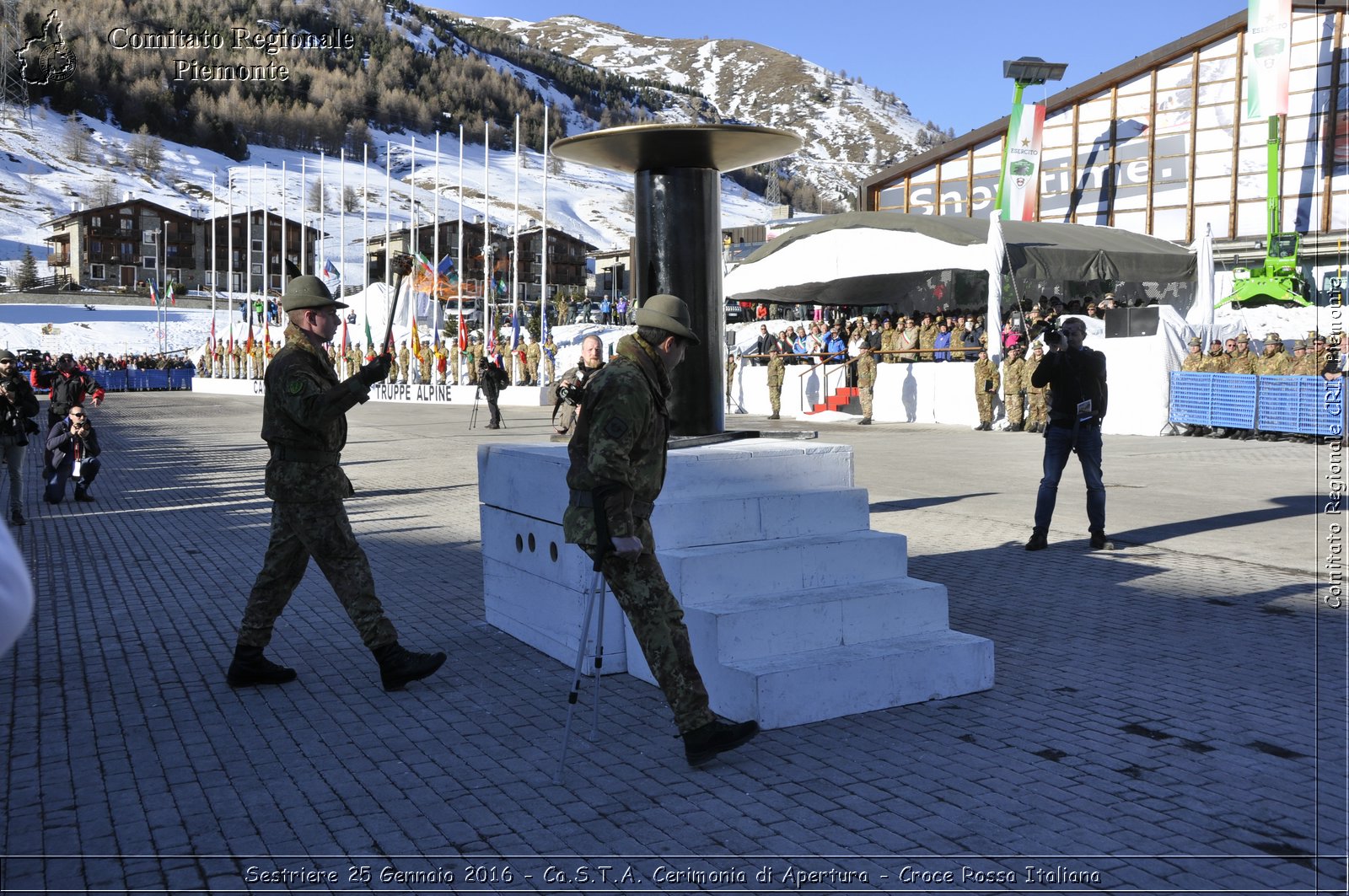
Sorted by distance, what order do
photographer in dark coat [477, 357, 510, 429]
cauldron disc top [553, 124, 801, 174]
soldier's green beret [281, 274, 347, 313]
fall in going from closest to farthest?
soldier's green beret [281, 274, 347, 313] → cauldron disc top [553, 124, 801, 174] → photographer in dark coat [477, 357, 510, 429]

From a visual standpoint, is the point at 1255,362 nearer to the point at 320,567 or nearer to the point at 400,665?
the point at 400,665

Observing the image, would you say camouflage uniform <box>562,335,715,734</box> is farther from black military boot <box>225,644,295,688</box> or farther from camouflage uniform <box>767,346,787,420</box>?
camouflage uniform <box>767,346,787,420</box>

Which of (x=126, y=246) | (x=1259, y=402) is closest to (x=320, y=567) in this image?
(x=1259, y=402)

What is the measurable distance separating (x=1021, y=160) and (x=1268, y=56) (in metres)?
6.45

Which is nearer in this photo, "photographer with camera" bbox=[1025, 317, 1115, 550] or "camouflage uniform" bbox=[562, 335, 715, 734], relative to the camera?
"camouflage uniform" bbox=[562, 335, 715, 734]

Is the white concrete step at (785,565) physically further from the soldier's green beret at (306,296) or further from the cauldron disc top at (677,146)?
the cauldron disc top at (677,146)

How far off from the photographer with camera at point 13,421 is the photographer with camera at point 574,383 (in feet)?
18.3

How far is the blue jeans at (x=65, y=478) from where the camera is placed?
45.1 feet

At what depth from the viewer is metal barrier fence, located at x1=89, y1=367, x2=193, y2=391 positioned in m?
58.7

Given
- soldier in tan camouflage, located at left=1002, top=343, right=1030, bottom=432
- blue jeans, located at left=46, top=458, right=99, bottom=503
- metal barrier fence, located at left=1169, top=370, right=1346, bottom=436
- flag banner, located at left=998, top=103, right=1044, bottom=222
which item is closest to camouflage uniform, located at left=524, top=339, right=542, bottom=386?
flag banner, located at left=998, top=103, right=1044, bottom=222

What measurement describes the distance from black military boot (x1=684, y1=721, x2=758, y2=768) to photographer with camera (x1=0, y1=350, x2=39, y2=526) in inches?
377

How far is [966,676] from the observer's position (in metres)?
5.57

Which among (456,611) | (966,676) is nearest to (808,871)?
(966,676)

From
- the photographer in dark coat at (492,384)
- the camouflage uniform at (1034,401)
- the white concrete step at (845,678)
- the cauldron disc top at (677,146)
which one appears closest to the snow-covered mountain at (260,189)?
the photographer in dark coat at (492,384)
